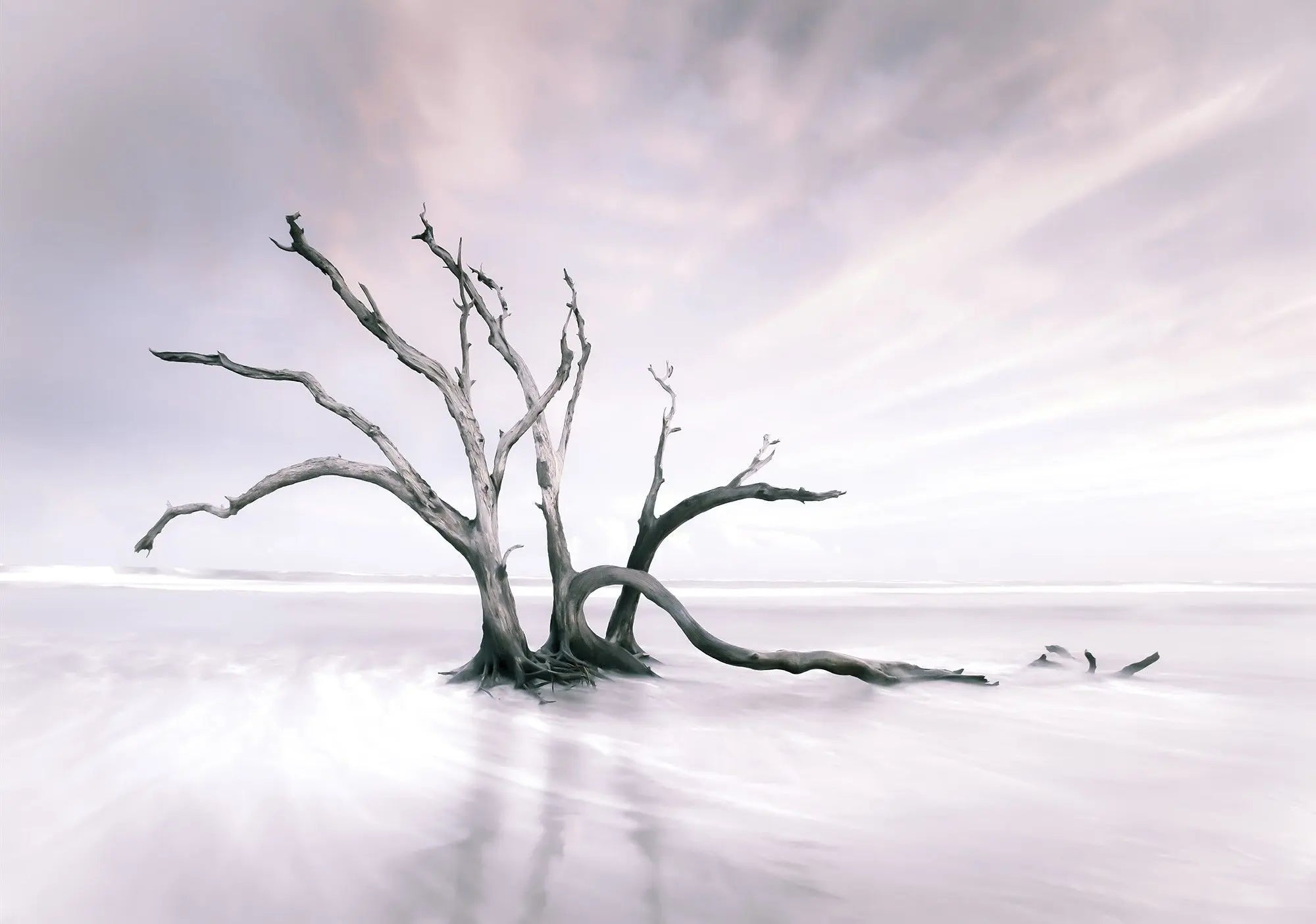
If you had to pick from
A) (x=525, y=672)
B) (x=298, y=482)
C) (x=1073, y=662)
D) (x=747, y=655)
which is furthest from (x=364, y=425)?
(x=1073, y=662)

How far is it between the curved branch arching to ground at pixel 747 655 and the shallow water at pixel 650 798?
0.19 m

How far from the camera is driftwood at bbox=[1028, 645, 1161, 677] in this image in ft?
24.0

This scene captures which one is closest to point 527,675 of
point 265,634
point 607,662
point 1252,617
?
point 607,662

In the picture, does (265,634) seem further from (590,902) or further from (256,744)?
(590,902)

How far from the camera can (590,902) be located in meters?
2.29

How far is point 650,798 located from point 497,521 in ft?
13.6

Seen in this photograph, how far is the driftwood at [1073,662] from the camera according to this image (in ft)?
24.0

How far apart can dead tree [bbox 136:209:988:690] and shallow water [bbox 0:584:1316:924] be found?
413 mm

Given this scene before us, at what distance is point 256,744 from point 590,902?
306cm

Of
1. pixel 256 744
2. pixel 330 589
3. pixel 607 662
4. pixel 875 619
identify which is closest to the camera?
pixel 256 744

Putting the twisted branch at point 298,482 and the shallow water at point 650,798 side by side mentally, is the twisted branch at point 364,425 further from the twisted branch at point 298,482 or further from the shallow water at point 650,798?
the shallow water at point 650,798

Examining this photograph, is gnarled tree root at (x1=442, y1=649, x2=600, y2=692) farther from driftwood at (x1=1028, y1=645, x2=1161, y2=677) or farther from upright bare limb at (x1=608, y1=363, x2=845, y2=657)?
driftwood at (x1=1028, y1=645, x2=1161, y2=677)

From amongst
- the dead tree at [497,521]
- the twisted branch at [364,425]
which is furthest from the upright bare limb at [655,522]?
the twisted branch at [364,425]

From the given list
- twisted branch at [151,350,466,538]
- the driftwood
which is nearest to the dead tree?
twisted branch at [151,350,466,538]
